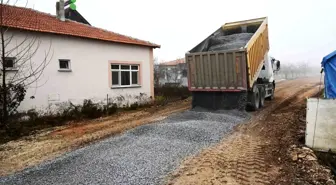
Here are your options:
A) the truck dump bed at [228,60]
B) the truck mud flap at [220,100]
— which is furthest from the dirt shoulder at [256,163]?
the truck dump bed at [228,60]

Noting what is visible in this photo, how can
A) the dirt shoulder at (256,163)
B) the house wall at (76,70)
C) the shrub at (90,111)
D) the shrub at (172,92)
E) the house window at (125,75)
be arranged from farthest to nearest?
1. the shrub at (172,92)
2. the house window at (125,75)
3. the shrub at (90,111)
4. the house wall at (76,70)
5. the dirt shoulder at (256,163)

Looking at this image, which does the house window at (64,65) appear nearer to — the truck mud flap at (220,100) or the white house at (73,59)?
the white house at (73,59)

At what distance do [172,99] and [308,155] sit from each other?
1231 cm

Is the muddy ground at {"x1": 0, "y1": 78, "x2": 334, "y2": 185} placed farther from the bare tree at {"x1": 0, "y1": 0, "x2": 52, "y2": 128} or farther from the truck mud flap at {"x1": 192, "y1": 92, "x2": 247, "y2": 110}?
the bare tree at {"x1": 0, "y1": 0, "x2": 52, "y2": 128}

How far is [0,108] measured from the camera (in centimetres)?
891

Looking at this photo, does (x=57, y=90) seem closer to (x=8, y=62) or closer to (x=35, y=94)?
(x=35, y=94)

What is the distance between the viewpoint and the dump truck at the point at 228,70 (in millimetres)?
9953

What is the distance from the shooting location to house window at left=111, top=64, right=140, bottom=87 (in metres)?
14.0

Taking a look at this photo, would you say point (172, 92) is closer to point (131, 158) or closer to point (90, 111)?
point (90, 111)

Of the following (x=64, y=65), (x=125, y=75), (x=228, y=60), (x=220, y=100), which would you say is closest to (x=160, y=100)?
(x=125, y=75)

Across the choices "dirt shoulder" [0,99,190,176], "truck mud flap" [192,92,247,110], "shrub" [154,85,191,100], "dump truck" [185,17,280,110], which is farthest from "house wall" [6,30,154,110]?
"truck mud flap" [192,92,247,110]

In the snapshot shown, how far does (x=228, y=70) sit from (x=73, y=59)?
23.4ft

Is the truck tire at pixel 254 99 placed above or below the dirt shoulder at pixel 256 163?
above

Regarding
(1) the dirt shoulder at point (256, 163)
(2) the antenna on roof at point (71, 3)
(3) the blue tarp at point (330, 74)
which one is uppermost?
(2) the antenna on roof at point (71, 3)
